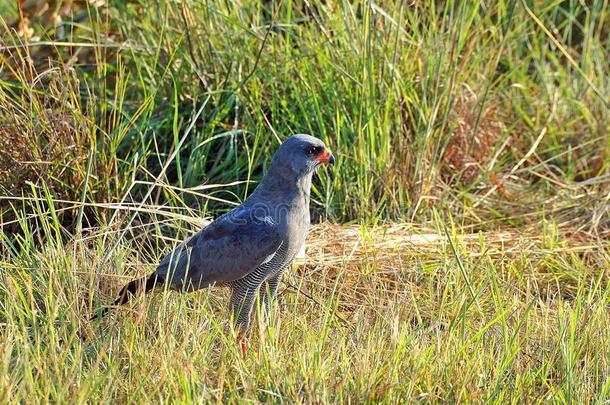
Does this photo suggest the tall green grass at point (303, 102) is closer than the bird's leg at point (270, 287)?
No

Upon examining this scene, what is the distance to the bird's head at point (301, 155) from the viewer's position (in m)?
3.96

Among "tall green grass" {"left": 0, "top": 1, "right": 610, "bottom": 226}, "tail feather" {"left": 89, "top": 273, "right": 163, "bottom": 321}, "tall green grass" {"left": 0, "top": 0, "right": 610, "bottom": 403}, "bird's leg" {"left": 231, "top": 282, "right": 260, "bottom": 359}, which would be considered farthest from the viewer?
"tall green grass" {"left": 0, "top": 1, "right": 610, "bottom": 226}

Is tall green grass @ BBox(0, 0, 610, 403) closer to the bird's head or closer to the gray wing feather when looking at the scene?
the gray wing feather

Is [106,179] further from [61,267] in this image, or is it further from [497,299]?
[497,299]

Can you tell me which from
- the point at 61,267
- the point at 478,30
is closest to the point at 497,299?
the point at 61,267

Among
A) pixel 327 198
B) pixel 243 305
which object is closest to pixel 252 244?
pixel 243 305

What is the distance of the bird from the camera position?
383 centimetres

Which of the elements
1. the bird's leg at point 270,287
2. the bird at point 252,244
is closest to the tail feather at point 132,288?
the bird at point 252,244

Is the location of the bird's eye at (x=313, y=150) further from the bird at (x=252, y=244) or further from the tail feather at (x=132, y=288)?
the tail feather at (x=132, y=288)

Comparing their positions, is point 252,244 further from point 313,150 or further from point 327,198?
point 327,198

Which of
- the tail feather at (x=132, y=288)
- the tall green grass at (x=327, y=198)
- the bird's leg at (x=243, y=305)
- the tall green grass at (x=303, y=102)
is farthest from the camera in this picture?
the tall green grass at (x=303, y=102)

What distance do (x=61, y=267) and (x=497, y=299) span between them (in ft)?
5.12

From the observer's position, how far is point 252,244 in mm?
3828

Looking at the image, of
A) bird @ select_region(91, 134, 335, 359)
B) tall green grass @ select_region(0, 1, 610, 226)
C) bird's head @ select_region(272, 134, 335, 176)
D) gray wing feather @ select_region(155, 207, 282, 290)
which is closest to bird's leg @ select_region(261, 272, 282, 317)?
bird @ select_region(91, 134, 335, 359)
